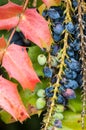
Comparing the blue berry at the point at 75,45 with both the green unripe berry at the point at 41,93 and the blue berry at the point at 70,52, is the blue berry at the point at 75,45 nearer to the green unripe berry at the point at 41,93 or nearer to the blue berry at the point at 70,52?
the blue berry at the point at 70,52

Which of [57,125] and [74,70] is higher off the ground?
[74,70]

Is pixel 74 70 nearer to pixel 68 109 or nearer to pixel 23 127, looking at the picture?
pixel 68 109

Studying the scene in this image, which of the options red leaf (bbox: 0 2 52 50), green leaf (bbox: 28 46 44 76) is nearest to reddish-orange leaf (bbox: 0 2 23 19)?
red leaf (bbox: 0 2 52 50)

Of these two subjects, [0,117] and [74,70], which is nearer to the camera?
[74,70]

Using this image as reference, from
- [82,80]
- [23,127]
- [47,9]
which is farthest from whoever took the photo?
[23,127]

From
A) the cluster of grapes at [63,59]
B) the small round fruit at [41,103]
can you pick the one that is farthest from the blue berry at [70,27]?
the small round fruit at [41,103]

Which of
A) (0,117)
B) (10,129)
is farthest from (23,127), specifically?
(0,117)

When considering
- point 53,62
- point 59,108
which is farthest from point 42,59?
point 59,108
